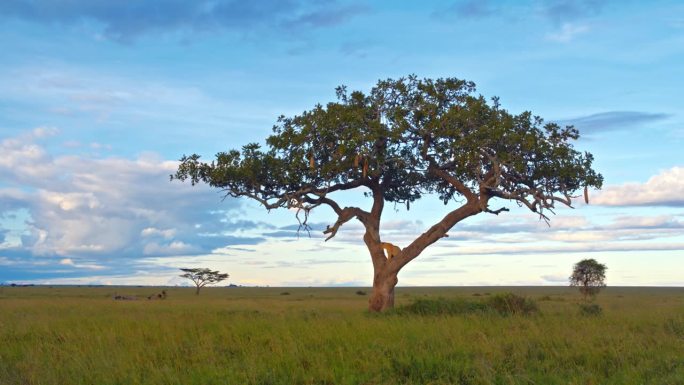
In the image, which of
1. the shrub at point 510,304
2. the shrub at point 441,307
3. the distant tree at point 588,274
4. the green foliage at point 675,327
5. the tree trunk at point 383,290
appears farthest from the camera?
the distant tree at point 588,274

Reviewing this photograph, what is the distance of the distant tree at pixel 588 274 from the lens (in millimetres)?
55000

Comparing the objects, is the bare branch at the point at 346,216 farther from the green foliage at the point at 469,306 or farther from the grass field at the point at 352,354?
the grass field at the point at 352,354

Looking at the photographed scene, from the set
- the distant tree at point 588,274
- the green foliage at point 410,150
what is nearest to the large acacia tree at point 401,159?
the green foliage at point 410,150

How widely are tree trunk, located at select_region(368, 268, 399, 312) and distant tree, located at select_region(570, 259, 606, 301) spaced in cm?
3490

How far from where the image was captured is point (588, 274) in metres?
55.4

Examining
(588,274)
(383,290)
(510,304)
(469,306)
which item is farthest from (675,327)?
(588,274)

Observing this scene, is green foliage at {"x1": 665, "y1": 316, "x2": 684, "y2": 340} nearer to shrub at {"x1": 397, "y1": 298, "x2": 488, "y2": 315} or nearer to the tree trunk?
shrub at {"x1": 397, "y1": 298, "x2": 488, "y2": 315}

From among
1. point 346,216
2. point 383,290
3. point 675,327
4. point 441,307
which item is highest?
point 346,216

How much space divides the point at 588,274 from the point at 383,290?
35.6 meters

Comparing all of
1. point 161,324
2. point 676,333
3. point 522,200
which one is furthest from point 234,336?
point 522,200

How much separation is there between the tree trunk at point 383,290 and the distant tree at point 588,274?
34896mm

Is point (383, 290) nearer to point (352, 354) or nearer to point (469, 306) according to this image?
point (469, 306)

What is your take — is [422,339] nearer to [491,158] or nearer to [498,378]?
[498,378]

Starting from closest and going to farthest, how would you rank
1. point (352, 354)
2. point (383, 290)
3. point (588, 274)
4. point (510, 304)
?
point (352, 354)
point (510, 304)
point (383, 290)
point (588, 274)
